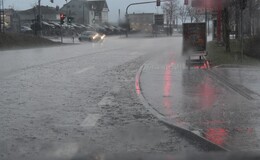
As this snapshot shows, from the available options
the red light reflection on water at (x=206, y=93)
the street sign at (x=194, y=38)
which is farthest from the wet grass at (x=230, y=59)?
the red light reflection on water at (x=206, y=93)

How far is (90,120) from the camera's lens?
30.7 ft

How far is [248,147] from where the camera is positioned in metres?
7.21

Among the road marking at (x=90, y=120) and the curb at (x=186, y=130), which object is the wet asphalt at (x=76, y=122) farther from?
the curb at (x=186, y=130)

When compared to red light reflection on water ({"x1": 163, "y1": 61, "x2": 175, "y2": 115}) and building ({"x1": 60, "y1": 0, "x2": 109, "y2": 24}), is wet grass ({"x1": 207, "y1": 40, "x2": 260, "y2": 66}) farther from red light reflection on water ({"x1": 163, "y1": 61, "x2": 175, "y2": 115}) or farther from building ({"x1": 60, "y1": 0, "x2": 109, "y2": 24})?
building ({"x1": 60, "y1": 0, "x2": 109, "y2": 24})

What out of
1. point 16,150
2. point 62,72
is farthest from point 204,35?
point 16,150

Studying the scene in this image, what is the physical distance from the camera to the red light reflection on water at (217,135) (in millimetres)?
7582

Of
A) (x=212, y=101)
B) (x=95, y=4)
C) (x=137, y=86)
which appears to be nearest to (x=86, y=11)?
(x=95, y=4)

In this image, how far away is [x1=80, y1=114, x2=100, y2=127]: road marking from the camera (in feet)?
29.3

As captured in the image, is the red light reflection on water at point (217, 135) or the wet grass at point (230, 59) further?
the wet grass at point (230, 59)

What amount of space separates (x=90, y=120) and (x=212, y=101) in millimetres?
3725

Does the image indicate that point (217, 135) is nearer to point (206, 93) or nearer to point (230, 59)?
point (206, 93)

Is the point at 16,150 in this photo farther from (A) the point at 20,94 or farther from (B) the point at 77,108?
(A) the point at 20,94

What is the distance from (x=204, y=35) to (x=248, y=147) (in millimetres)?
15777

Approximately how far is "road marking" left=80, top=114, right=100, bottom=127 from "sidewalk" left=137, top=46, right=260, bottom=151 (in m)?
1.33
